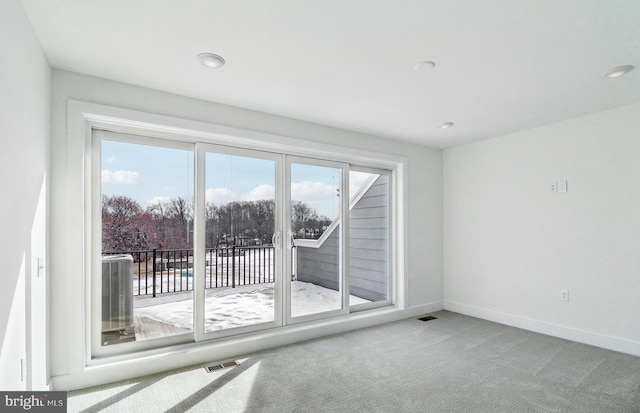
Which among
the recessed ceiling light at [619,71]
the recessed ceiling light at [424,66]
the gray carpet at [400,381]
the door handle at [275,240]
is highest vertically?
the recessed ceiling light at [424,66]

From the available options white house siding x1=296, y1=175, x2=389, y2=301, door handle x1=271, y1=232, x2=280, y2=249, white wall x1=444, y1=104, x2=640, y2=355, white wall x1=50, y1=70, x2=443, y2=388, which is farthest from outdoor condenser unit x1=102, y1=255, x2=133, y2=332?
white wall x1=444, y1=104, x2=640, y2=355

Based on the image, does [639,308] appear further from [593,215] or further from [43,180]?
[43,180]

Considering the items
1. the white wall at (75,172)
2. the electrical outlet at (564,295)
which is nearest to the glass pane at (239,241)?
the white wall at (75,172)

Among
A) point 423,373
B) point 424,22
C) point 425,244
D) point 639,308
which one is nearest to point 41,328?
point 423,373

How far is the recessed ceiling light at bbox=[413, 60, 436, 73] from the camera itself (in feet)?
8.02

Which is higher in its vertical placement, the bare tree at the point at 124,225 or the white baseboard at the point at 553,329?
the bare tree at the point at 124,225

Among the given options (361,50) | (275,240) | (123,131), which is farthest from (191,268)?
(361,50)

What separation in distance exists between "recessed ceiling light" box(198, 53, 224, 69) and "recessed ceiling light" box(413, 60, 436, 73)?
1445mm

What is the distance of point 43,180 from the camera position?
231cm

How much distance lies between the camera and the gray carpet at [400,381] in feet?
7.69

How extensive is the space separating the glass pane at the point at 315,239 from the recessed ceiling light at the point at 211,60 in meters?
1.57

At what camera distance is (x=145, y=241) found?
3.01 metres

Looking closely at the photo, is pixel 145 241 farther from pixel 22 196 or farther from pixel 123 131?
pixel 22 196

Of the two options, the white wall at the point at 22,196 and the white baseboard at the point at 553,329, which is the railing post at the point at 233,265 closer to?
the white wall at the point at 22,196
